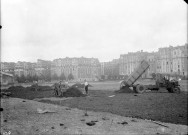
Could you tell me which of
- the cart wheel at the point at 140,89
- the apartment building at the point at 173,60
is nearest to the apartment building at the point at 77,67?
the apartment building at the point at 173,60

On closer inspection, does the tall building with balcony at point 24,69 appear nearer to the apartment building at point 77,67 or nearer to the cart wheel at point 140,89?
the apartment building at point 77,67

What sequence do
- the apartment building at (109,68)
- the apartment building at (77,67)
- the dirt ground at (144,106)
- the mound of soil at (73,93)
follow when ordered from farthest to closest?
the apartment building at (109,68) → the apartment building at (77,67) → the mound of soil at (73,93) → the dirt ground at (144,106)

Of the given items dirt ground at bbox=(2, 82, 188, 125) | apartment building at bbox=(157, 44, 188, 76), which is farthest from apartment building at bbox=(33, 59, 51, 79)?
dirt ground at bbox=(2, 82, 188, 125)

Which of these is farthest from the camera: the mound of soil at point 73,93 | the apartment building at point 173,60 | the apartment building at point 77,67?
the apartment building at point 77,67

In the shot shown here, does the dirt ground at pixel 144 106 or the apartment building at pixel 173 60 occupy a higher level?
the apartment building at pixel 173 60

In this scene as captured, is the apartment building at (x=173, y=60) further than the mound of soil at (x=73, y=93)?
Yes

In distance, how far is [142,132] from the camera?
641cm

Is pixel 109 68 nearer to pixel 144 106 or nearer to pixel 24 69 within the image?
pixel 24 69

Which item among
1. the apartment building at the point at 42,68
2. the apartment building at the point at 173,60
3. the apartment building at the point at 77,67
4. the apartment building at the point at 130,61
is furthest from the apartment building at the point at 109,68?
the apartment building at the point at 173,60

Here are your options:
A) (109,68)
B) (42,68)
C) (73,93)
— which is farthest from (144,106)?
(109,68)

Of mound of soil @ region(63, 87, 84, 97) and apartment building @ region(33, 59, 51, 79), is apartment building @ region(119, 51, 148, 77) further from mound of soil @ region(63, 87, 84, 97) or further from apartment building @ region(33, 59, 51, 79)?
mound of soil @ region(63, 87, 84, 97)

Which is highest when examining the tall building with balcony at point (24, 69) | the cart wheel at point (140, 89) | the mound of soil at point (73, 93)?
the tall building with balcony at point (24, 69)

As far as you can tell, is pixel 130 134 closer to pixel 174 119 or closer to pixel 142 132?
pixel 142 132

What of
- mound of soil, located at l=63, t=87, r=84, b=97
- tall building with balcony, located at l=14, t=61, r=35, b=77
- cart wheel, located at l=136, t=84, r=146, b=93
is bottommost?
mound of soil, located at l=63, t=87, r=84, b=97
